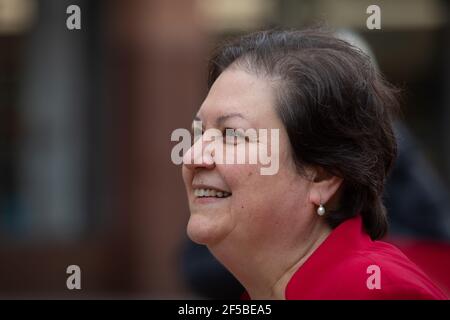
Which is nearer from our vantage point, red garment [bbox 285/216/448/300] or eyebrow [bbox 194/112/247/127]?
red garment [bbox 285/216/448/300]

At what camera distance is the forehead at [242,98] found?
2.62 metres

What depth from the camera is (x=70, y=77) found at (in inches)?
357

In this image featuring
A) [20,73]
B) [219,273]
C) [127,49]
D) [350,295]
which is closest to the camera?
[350,295]

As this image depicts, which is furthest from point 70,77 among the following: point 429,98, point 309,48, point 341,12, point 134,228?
point 309,48

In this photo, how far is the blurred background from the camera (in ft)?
26.8

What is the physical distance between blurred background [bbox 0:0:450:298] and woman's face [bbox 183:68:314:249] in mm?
5274

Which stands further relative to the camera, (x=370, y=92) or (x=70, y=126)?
(x=70, y=126)

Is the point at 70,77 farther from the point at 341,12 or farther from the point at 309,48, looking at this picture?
the point at 309,48

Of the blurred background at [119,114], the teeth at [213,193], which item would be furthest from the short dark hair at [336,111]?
Answer: the blurred background at [119,114]

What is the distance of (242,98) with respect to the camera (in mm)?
2643

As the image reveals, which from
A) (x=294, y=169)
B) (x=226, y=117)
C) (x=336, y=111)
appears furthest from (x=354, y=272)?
(x=226, y=117)

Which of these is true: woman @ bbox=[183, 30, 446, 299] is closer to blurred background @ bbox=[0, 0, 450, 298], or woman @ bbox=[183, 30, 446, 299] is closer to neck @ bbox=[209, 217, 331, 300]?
neck @ bbox=[209, 217, 331, 300]

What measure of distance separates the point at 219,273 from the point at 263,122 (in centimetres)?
199

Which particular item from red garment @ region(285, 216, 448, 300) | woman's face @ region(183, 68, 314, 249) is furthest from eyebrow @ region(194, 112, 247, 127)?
red garment @ region(285, 216, 448, 300)
